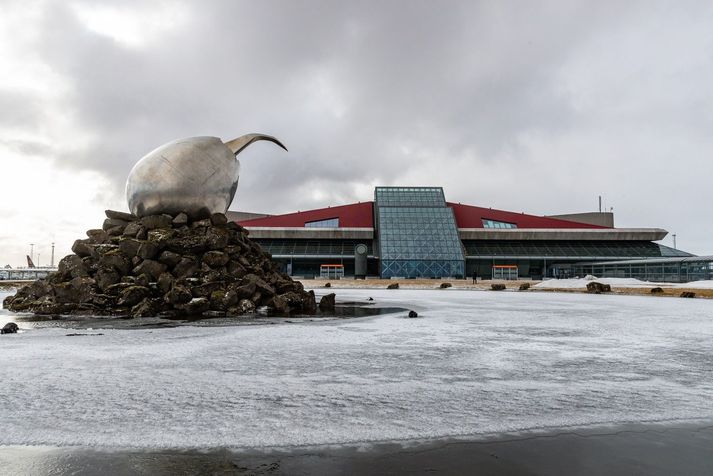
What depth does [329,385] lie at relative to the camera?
19.3ft

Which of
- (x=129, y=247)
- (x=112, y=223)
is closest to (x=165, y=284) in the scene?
(x=129, y=247)

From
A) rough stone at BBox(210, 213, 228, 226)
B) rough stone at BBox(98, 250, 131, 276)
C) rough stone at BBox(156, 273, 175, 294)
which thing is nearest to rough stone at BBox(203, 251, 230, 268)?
rough stone at BBox(156, 273, 175, 294)

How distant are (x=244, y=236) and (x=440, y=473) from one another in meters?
19.5

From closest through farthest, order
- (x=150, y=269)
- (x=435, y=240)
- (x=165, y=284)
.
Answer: (x=165, y=284)
(x=150, y=269)
(x=435, y=240)

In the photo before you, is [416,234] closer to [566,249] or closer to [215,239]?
[566,249]

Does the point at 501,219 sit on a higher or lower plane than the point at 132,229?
higher

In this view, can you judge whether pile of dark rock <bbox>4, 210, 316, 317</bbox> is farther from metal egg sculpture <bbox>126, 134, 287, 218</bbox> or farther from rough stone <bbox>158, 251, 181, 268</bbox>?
metal egg sculpture <bbox>126, 134, 287, 218</bbox>

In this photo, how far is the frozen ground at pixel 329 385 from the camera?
4.25 metres

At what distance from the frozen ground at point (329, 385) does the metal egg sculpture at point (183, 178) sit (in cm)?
997

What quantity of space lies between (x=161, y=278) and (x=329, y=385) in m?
13.1

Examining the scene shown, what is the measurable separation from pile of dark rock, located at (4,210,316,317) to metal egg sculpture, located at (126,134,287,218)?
2.07ft

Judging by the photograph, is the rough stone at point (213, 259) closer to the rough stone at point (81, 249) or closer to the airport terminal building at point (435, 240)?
the rough stone at point (81, 249)

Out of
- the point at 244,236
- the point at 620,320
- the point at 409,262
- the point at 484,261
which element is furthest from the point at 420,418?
the point at 484,261

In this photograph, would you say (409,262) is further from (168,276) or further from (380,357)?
(380,357)
